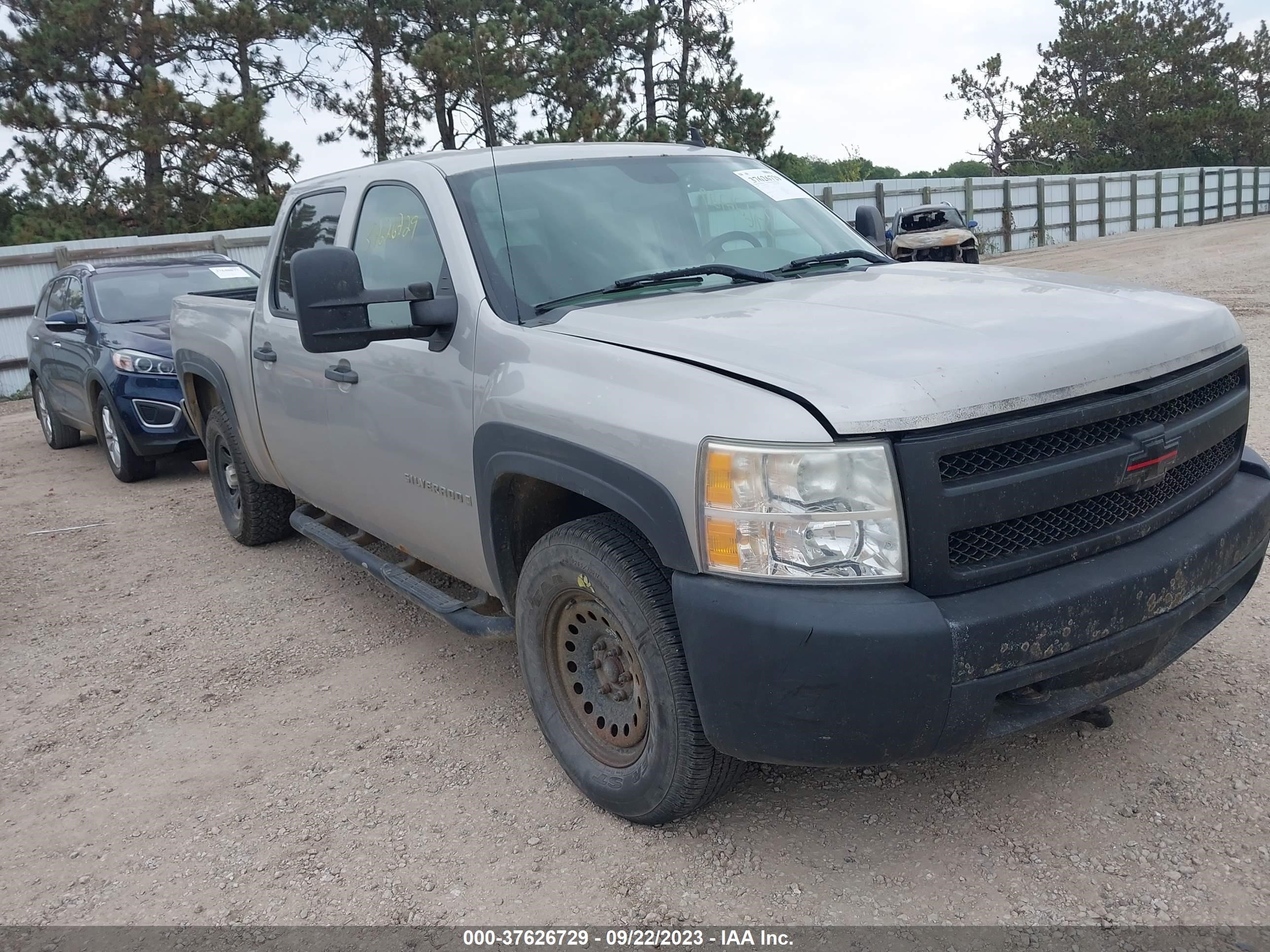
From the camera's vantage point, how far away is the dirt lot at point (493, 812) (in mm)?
2811

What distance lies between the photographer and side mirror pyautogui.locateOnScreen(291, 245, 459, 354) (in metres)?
3.27

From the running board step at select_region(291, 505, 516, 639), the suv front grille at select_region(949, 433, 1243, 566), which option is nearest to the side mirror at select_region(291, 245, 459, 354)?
the running board step at select_region(291, 505, 516, 639)

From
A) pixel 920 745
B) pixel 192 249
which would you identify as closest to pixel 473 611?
pixel 920 745

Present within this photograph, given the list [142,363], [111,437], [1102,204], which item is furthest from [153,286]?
[1102,204]

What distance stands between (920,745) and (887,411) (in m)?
0.78

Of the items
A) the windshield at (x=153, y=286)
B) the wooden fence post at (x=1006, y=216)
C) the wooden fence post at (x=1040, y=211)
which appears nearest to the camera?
the windshield at (x=153, y=286)

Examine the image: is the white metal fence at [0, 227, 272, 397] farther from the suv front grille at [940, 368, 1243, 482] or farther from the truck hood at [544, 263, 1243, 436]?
the suv front grille at [940, 368, 1243, 482]

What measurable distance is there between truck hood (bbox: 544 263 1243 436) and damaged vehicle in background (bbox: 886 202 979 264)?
17.7 metres

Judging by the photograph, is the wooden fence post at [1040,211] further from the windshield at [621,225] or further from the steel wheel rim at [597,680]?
the steel wheel rim at [597,680]

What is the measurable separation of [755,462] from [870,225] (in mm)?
2752

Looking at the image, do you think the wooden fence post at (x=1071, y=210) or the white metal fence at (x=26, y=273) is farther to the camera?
the wooden fence post at (x=1071, y=210)

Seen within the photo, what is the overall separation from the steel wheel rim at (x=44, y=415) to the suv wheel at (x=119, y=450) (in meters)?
2.17

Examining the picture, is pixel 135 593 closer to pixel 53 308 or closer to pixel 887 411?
pixel 887 411

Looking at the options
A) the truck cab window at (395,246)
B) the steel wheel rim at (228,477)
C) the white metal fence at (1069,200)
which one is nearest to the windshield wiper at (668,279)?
the truck cab window at (395,246)
